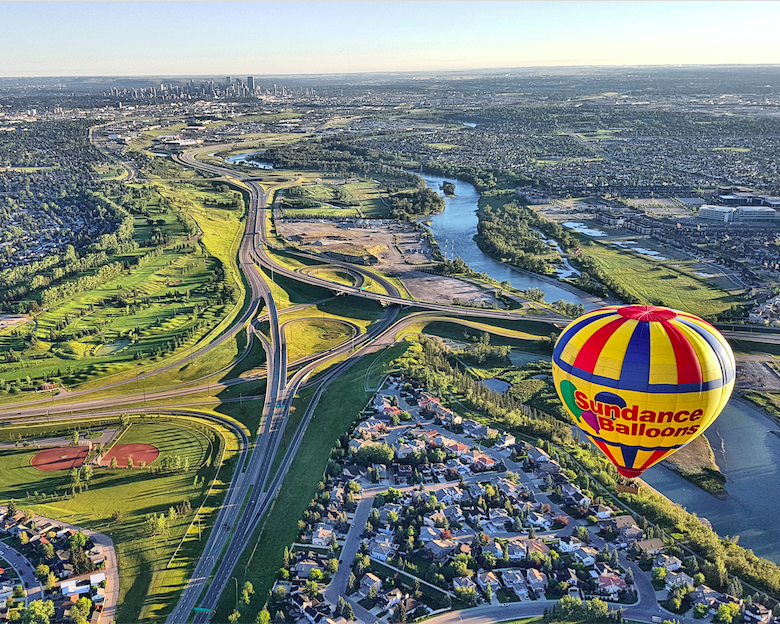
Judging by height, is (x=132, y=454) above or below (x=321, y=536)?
below

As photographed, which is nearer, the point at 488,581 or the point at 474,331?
the point at 488,581

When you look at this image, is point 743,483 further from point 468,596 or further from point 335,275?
point 335,275

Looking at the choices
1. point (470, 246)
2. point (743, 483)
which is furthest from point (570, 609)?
point (470, 246)

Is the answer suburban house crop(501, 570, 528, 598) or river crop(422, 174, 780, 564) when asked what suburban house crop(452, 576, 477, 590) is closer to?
suburban house crop(501, 570, 528, 598)

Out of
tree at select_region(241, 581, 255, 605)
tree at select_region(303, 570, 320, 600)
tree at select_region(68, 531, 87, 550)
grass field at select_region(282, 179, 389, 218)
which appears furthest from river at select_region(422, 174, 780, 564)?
grass field at select_region(282, 179, 389, 218)

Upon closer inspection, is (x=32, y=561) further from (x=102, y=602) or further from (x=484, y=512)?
(x=484, y=512)

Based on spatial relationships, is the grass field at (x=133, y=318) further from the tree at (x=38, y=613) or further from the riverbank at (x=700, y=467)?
the riverbank at (x=700, y=467)
